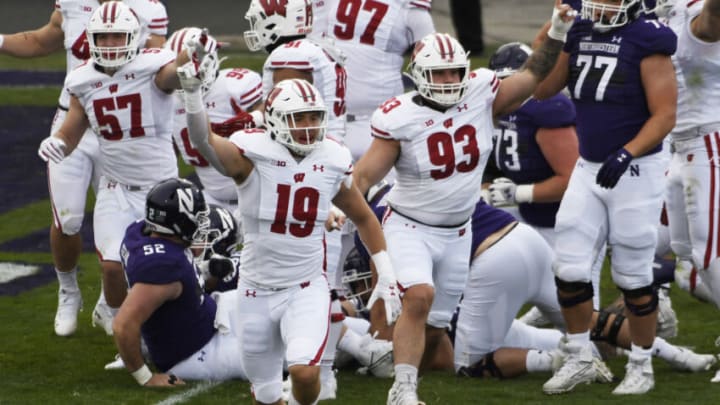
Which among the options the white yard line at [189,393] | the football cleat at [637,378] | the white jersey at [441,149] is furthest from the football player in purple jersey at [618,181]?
the white yard line at [189,393]

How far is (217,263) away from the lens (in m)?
6.95

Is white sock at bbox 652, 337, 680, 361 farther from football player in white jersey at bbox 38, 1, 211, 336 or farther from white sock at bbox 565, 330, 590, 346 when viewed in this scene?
football player in white jersey at bbox 38, 1, 211, 336

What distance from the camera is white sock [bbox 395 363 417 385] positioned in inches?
243

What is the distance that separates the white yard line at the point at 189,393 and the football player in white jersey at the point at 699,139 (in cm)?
237

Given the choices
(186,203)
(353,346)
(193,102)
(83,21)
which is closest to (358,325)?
(353,346)

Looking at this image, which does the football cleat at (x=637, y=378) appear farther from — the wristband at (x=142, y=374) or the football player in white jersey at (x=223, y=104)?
the football player in white jersey at (x=223, y=104)

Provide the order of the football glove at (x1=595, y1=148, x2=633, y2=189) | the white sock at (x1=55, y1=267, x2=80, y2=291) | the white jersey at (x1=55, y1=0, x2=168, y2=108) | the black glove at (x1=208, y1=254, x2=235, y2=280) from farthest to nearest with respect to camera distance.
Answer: the white jersey at (x1=55, y1=0, x2=168, y2=108) → the white sock at (x1=55, y1=267, x2=80, y2=291) → the black glove at (x1=208, y1=254, x2=235, y2=280) → the football glove at (x1=595, y1=148, x2=633, y2=189)

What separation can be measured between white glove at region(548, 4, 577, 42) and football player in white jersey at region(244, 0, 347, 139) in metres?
1.27

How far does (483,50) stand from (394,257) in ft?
36.1

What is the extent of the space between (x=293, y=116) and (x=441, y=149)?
3.00 feet

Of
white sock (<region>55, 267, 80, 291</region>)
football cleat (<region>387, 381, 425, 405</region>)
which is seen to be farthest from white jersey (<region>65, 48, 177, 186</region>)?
football cleat (<region>387, 381, 425, 405</region>)

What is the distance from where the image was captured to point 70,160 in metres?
7.85

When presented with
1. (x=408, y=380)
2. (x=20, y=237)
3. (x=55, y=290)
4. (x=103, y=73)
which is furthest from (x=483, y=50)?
(x=408, y=380)

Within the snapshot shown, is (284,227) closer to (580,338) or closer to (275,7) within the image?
(580,338)
